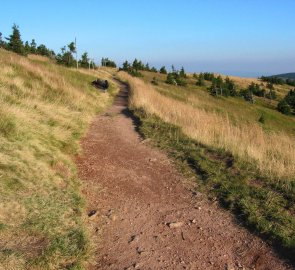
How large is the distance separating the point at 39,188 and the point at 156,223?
165 centimetres

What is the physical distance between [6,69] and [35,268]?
10.9 m

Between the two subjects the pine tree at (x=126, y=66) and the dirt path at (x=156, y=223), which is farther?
the pine tree at (x=126, y=66)

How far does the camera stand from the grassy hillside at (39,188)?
390 centimetres

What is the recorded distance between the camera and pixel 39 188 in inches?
209

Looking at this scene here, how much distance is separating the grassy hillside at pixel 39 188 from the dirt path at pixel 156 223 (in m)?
0.30

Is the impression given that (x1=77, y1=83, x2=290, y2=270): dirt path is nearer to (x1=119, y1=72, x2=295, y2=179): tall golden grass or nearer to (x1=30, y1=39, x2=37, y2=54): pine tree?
(x1=119, y1=72, x2=295, y2=179): tall golden grass

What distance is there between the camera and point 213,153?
25.9 feet

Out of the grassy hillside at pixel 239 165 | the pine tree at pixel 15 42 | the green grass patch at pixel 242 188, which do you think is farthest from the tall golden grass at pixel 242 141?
the pine tree at pixel 15 42

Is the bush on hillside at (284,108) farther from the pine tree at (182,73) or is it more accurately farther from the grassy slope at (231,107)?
the pine tree at (182,73)

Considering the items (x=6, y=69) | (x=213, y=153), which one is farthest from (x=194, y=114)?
(x=6, y=69)

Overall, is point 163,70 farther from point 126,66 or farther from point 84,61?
point 84,61

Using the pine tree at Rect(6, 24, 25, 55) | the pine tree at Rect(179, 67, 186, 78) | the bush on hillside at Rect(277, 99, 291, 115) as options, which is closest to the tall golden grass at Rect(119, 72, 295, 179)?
the pine tree at Rect(6, 24, 25, 55)

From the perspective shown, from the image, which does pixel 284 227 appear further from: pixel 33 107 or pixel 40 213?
pixel 33 107

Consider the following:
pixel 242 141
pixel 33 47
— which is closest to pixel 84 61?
pixel 33 47
